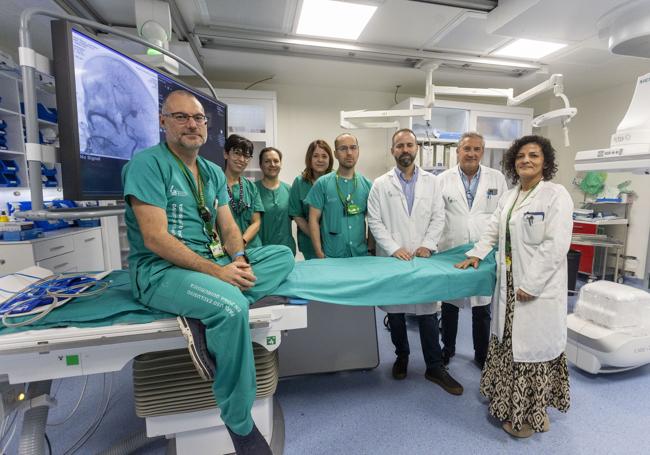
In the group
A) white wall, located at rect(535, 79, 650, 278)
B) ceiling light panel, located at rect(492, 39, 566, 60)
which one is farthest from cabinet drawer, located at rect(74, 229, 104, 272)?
white wall, located at rect(535, 79, 650, 278)

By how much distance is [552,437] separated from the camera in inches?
66.5

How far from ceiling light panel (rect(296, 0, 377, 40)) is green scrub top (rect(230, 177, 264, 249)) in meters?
1.53

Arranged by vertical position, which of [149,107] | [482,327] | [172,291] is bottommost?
[482,327]

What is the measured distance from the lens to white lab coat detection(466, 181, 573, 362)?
61.5 inches

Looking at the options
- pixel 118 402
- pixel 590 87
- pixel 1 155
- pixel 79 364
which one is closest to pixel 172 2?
pixel 1 155

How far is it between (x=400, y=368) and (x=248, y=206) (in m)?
1.52

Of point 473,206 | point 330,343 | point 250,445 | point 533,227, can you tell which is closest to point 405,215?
point 473,206

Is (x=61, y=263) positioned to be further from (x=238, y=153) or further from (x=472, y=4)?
(x=472, y=4)

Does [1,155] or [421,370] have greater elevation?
[1,155]

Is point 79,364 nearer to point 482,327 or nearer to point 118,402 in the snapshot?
point 118,402

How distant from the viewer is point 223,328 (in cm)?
115

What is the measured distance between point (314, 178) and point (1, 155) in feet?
9.22

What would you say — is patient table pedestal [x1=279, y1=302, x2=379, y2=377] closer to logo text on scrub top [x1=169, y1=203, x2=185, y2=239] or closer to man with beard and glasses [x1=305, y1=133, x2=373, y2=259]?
man with beard and glasses [x1=305, y1=133, x2=373, y2=259]

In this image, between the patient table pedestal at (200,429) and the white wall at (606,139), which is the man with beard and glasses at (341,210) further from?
the white wall at (606,139)
